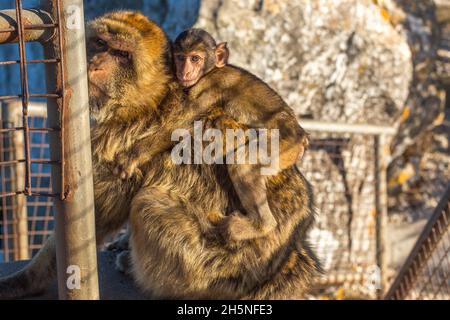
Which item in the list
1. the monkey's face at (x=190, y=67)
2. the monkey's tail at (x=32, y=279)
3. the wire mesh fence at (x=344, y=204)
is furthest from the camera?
the wire mesh fence at (x=344, y=204)

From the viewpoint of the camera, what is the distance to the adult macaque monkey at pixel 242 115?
2.92 m

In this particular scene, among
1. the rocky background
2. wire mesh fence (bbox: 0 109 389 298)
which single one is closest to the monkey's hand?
the rocky background

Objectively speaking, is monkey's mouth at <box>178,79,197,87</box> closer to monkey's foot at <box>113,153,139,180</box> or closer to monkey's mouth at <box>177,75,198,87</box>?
monkey's mouth at <box>177,75,198,87</box>

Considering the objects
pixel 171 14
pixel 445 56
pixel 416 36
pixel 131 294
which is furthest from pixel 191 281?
pixel 445 56

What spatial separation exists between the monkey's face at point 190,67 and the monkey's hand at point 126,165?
0.33 m

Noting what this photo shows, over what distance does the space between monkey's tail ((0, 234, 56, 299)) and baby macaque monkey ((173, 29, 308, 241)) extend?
0.73m

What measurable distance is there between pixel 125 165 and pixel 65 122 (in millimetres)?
1032

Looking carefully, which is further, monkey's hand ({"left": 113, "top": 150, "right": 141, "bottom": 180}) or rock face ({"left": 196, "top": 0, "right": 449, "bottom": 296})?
rock face ({"left": 196, "top": 0, "right": 449, "bottom": 296})

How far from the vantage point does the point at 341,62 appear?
220 inches

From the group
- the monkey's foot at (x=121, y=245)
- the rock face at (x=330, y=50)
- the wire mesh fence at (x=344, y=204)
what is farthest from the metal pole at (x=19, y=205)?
the rock face at (x=330, y=50)

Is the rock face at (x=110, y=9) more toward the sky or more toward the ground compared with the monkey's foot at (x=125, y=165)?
more toward the sky

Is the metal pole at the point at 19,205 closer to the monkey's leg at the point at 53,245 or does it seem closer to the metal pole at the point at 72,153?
the monkey's leg at the point at 53,245

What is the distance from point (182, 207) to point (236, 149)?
12.0 inches

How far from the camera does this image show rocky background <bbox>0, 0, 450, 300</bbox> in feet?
17.3
